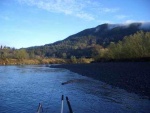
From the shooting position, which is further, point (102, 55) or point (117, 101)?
→ point (102, 55)

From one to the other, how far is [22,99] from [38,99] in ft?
6.42

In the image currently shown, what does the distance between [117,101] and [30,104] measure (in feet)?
32.1

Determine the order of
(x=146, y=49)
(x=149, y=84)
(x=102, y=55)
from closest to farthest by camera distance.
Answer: (x=149, y=84) < (x=146, y=49) < (x=102, y=55)

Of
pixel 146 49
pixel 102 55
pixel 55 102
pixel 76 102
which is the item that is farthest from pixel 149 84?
pixel 102 55

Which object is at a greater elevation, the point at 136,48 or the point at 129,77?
the point at 136,48

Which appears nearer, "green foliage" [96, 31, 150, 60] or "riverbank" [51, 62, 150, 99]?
"riverbank" [51, 62, 150, 99]

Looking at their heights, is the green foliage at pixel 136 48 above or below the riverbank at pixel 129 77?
above

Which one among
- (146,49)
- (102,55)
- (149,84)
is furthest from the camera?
(102,55)

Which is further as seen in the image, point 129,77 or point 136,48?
point 136,48

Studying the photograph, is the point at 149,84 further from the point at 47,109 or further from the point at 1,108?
the point at 1,108

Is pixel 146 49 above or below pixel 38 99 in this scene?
above

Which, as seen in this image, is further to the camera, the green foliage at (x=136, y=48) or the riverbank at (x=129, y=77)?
the green foliage at (x=136, y=48)

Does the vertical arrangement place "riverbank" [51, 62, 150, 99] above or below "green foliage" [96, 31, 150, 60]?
below

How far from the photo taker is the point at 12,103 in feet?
87.9
